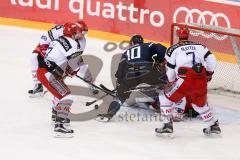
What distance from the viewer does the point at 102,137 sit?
553 cm

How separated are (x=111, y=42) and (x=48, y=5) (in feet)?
3.99

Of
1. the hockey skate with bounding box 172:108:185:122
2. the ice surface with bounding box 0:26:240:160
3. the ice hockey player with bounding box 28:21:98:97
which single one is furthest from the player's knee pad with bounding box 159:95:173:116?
the ice hockey player with bounding box 28:21:98:97

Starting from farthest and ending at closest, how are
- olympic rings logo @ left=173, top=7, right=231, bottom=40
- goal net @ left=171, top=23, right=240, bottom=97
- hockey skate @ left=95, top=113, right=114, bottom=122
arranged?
olympic rings logo @ left=173, top=7, right=231, bottom=40 < goal net @ left=171, top=23, right=240, bottom=97 < hockey skate @ left=95, top=113, right=114, bottom=122

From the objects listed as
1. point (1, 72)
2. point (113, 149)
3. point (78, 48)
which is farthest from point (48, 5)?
point (113, 149)

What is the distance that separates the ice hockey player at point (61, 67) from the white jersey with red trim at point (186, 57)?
0.85 m

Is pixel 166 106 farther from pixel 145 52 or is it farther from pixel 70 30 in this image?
pixel 70 30

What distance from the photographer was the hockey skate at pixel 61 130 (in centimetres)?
543

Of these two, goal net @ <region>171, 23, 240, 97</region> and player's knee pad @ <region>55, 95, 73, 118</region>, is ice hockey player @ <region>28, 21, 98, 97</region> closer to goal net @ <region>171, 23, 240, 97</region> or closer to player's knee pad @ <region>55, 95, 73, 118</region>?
player's knee pad @ <region>55, 95, 73, 118</region>

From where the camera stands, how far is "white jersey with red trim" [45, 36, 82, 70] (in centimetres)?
551

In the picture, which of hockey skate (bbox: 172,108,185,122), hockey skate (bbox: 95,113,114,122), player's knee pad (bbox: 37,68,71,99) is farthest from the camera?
hockey skate (bbox: 172,108,185,122)

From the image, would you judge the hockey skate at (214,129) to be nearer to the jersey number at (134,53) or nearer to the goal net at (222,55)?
the jersey number at (134,53)

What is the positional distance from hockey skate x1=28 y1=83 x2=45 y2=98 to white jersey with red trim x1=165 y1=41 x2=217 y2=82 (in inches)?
71.3

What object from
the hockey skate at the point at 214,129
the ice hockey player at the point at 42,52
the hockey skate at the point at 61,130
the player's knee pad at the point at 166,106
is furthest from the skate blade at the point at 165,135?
the ice hockey player at the point at 42,52

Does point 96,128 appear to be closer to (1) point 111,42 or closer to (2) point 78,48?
(2) point 78,48
